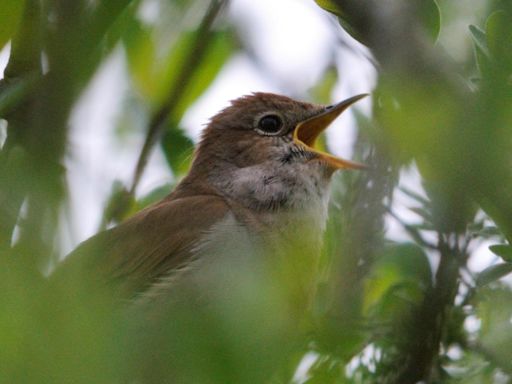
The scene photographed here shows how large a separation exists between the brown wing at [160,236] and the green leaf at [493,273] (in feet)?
6.38

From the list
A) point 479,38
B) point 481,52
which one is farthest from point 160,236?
point 481,52

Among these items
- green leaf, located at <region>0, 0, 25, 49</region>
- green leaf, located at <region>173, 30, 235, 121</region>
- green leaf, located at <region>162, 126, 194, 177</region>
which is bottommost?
green leaf, located at <region>162, 126, 194, 177</region>

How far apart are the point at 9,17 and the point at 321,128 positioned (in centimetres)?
347

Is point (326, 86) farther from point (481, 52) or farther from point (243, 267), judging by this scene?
point (243, 267)

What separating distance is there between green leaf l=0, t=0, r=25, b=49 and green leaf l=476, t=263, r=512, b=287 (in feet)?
4.23

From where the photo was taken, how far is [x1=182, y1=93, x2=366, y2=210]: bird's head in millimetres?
4980

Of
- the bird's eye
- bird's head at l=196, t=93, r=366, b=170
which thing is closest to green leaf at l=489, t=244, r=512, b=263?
bird's head at l=196, t=93, r=366, b=170

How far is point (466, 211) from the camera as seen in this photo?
5.09 feet

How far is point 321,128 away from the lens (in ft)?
17.5

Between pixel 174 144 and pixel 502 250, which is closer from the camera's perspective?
pixel 502 250

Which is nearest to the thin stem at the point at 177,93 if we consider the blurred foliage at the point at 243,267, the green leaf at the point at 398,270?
the blurred foliage at the point at 243,267

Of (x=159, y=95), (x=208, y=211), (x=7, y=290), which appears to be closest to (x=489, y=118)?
(x=7, y=290)

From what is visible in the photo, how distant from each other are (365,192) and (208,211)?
5.76ft

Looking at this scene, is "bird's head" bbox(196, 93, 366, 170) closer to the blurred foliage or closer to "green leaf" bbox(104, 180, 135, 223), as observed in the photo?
"green leaf" bbox(104, 180, 135, 223)
